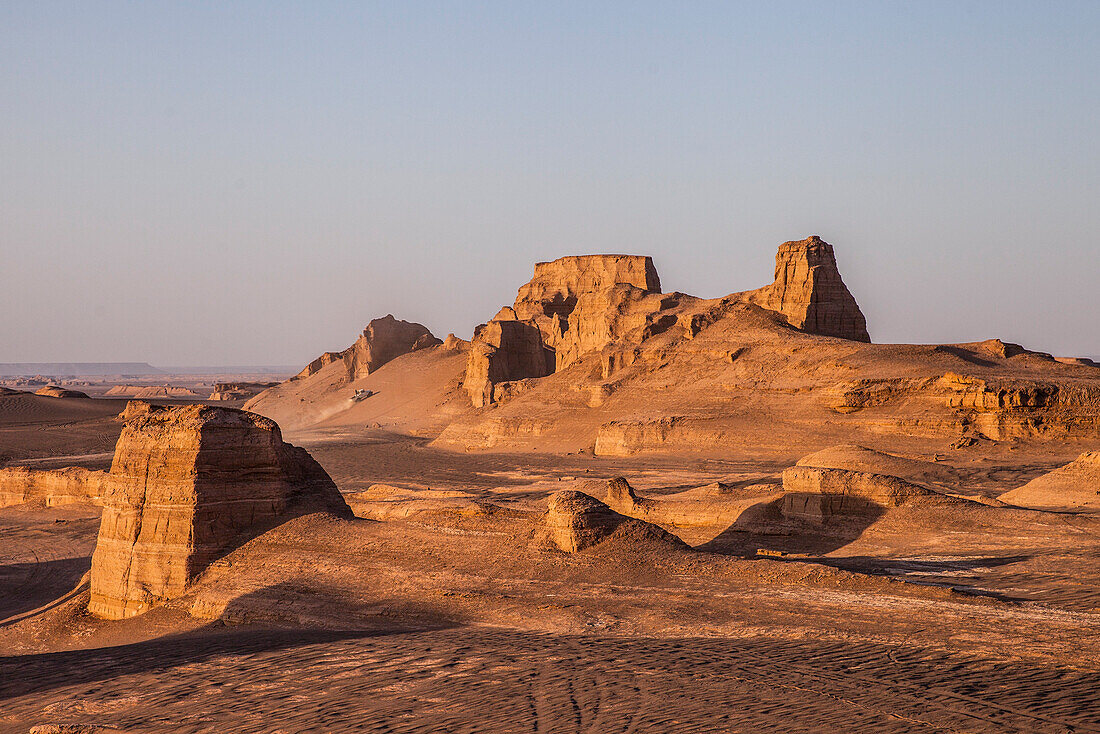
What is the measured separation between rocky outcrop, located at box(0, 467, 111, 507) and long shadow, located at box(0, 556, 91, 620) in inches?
234

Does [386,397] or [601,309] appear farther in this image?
[386,397]

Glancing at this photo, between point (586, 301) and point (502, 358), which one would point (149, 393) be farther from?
point (586, 301)

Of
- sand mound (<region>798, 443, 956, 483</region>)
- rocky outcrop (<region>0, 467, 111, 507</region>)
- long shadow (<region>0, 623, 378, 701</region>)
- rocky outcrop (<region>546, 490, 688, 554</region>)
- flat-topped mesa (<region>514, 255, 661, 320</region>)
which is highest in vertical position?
flat-topped mesa (<region>514, 255, 661, 320</region>)

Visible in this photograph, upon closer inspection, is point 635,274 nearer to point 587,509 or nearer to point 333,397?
point 333,397

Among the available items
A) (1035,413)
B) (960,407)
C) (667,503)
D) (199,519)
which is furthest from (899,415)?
(199,519)

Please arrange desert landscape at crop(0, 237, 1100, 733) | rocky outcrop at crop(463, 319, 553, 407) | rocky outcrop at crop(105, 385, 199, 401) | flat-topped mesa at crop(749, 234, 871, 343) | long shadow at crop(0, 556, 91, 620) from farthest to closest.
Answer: rocky outcrop at crop(105, 385, 199, 401), rocky outcrop at crop(463, 319, 553, 407), flat-topped mesa at crop(749, 234, 871, 343), long shadow at crop(0, 556, 91, 620), desert landscape at crop(0, 237, 1100, 733)

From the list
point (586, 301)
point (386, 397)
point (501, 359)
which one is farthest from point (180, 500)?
point (386, 397)

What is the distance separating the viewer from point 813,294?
4500 cm

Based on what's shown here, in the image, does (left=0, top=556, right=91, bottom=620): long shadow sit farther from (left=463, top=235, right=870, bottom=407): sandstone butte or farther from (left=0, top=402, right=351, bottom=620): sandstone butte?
(left=463, top=235, right=870, bottom=407): sandstone butte

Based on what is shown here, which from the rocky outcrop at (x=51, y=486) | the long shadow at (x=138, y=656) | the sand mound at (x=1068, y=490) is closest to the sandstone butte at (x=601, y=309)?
the sand mound at (x=1068, y=490)

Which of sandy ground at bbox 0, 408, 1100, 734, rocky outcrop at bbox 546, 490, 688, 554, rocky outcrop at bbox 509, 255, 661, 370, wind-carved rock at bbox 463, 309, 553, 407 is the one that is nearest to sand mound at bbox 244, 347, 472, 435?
wind-carved rock at bbox 463, 309, 553, 407

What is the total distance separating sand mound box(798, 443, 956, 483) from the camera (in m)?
22.8

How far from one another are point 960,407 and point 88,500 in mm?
26785

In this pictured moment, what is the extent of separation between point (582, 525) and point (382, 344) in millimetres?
61372
